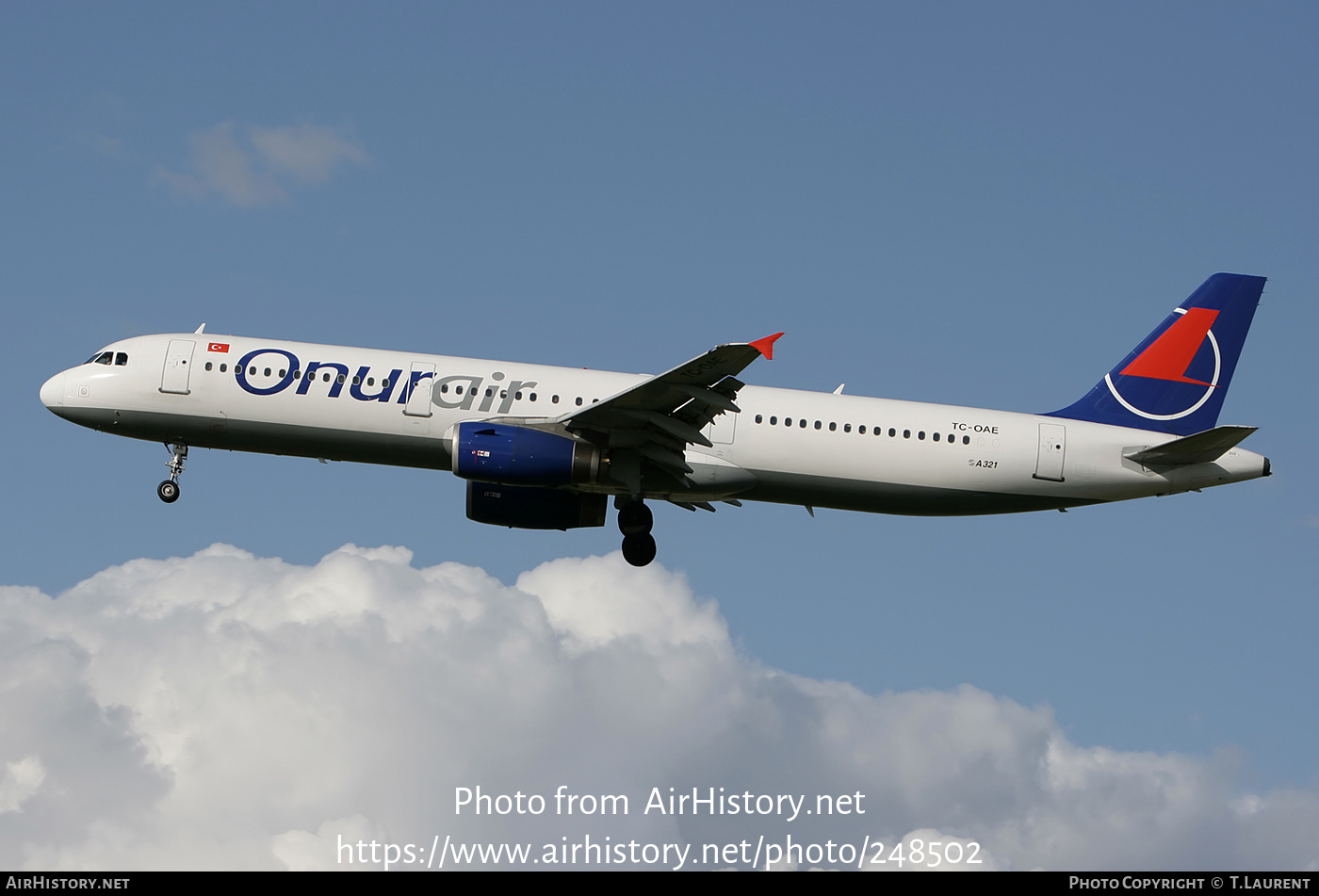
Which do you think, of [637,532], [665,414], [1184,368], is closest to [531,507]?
[637,532]

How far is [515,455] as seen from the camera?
3106 centimetres

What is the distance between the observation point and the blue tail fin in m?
35.8

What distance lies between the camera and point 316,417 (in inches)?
1289

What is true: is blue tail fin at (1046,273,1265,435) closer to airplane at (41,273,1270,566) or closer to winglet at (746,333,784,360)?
airplane at (41,273,1270,566)

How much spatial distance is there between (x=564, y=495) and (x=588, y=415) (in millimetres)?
4468

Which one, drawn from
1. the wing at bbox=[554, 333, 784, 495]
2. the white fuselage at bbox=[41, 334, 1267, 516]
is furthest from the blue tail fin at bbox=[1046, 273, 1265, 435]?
the wing at bbox=[554, 333, 784, 495]

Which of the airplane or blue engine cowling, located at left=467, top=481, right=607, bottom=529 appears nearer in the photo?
the airplane

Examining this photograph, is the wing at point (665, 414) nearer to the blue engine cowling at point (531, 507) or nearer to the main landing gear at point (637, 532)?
the main landing gear at point (637, 532)

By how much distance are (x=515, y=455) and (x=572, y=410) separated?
249 cm

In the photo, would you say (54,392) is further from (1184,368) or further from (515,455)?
(1184,368)

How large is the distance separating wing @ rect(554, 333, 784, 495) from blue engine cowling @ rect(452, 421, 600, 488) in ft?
1.95
